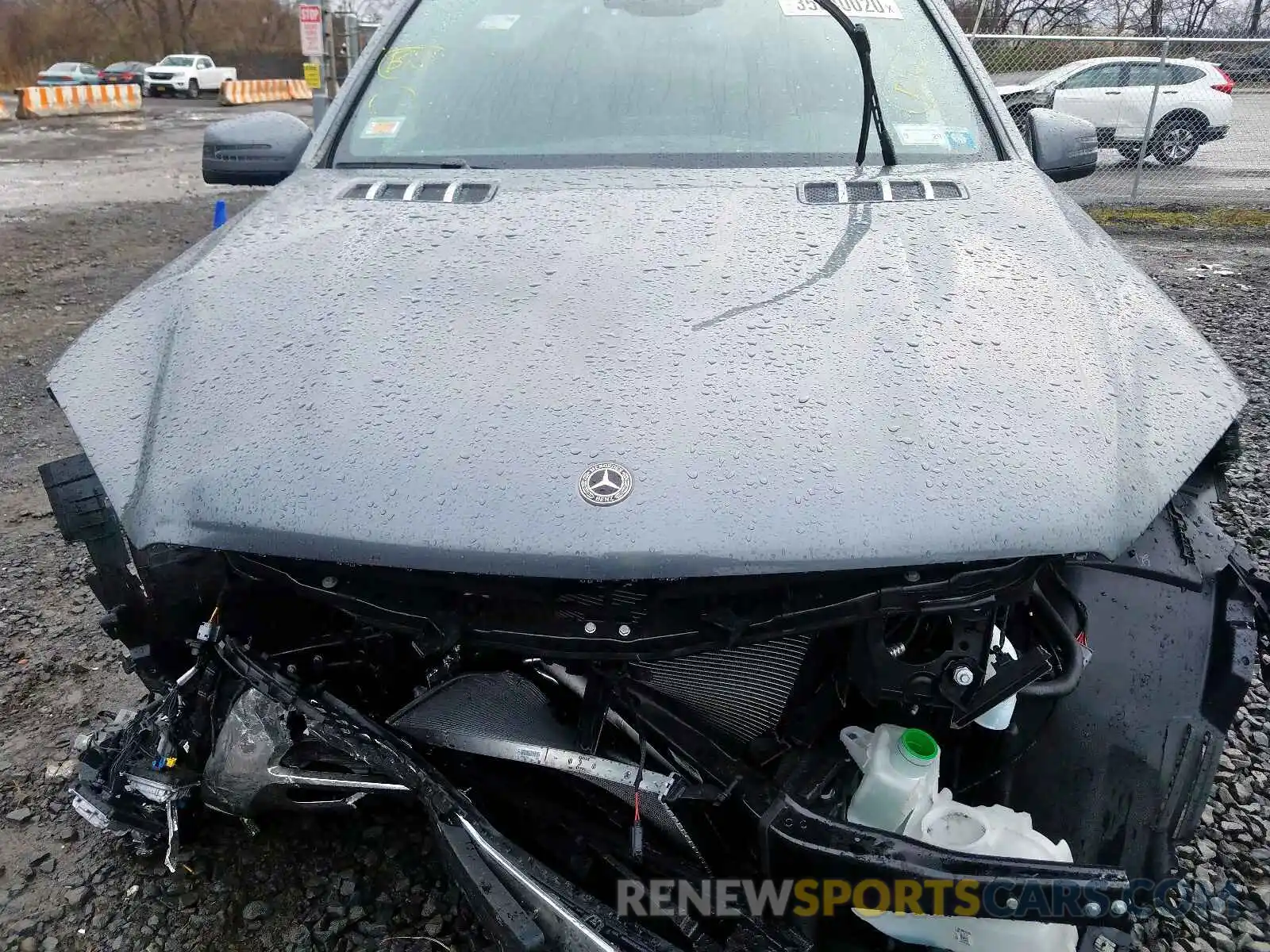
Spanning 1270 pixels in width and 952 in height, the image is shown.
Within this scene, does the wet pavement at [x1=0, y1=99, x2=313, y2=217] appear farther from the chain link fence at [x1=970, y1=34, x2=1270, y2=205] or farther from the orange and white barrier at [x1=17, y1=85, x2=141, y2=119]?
the chain link fence at [x1=970, y1=34, x2=1270, y2=205]

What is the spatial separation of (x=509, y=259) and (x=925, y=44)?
154 centimetres

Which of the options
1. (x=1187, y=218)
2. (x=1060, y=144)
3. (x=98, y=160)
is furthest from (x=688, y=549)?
(x=98, y=160)

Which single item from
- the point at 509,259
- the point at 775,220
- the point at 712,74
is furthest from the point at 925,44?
the point at 509,259

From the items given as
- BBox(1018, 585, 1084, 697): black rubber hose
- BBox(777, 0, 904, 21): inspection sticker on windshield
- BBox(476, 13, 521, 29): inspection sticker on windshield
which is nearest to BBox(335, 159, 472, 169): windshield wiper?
BBox(476, 13, 521, 29): inspection sticker on windshield

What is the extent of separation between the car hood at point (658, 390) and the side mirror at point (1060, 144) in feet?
2.08

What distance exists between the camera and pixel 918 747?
155cm

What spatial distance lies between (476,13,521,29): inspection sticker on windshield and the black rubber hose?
2.21m

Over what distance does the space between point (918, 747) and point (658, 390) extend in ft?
2.39

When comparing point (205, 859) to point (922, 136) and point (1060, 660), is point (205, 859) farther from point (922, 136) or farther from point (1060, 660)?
point (922, 136)

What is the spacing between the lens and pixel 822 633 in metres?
1.72

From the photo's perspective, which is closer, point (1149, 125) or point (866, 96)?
point (866, 96)

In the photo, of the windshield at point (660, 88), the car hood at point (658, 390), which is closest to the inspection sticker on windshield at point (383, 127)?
the windshield at point (660, 88)

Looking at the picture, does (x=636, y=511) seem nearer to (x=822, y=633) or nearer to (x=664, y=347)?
(x=664, y=347)

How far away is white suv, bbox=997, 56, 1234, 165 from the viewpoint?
9320 millimetres
